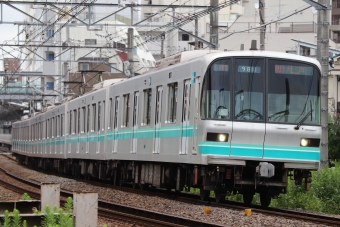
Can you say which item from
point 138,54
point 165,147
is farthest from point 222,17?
point 165,147

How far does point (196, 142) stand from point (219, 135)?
0.60 m

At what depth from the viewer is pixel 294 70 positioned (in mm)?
12945

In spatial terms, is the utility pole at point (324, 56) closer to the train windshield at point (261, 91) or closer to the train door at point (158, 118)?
the train windshield at point (261, 91)

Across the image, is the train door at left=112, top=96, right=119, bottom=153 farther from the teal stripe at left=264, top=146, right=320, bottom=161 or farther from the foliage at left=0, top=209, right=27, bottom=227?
the foliage at left=0, top=209, right=27, bottom=227

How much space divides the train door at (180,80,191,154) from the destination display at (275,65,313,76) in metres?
1.55

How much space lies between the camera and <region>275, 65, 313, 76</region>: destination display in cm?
1292

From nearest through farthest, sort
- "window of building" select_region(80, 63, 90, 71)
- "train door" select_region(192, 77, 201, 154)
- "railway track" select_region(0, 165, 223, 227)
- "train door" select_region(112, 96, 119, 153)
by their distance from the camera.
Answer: "railway track" select_region(0, 165, 223, 227) → "train door" select_region(192, 77, 201, 154) → "train door" select_region(112, 96, 119, 153) → "window of building" select_region(80, 63, 90, 71)

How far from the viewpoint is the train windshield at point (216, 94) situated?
12.6m

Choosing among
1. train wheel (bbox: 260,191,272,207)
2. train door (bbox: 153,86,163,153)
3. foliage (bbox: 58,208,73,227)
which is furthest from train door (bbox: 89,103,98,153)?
foliage (bbox: 58,208,73,227)

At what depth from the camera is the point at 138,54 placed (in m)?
62.4

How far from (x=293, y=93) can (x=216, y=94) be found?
1.22m

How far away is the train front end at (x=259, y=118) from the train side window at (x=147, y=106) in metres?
3.50

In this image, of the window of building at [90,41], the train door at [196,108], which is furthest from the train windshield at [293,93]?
the window of building at [90,41]

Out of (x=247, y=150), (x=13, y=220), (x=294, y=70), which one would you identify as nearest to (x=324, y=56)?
(x=294, y=70)
